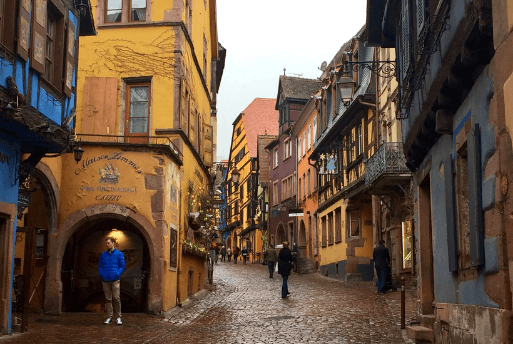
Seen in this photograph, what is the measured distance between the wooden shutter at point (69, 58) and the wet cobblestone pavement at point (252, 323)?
454 centimetres

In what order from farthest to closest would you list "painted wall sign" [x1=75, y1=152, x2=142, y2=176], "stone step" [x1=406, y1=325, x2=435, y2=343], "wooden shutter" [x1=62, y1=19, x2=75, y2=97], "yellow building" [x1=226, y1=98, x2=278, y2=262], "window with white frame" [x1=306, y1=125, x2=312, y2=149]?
"yellow building" [x1=226, y1=98, x2=278, y2=262] < "window with white frame" [x1=306, y1=125, x2=312, y2=149] < "painted wall sign" [x1=75, y1=152, x2=142, y2=176] < "wooden shutter" [x1=62, y1=19, x2=75, y2=97] < "stone step" [x1=406, y1=325, x2=435, y2=343]

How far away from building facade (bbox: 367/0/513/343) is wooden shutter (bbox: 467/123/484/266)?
1 centimetres

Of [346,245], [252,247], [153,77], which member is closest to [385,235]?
[346,245]

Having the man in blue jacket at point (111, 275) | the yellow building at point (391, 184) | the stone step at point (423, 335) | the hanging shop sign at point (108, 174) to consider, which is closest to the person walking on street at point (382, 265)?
the yellow building at point (391, 184)

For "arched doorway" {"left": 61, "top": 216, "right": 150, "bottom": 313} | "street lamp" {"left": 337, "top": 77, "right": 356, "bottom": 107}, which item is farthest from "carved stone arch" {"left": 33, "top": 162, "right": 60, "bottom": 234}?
"street lamp" {"left": 337, "top": 77, "right": 356, "bottom": 107}

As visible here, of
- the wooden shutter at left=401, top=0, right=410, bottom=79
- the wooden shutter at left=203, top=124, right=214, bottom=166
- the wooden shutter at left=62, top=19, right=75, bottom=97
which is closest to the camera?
the wooden shutter at left=401, top=0, right=410, bottom=79

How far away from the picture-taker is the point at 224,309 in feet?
60.3

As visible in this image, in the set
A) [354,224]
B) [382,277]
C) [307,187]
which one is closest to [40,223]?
[382,277]

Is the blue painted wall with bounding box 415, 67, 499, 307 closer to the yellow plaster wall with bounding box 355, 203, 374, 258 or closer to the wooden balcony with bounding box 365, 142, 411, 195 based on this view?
the wooden balcony with bounding box 365, 142, 411, 195

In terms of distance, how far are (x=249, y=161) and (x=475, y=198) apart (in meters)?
59.0

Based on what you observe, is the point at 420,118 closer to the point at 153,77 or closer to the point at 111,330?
the point at 111,330

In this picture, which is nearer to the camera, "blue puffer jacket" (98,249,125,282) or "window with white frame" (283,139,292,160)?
"blue puffer jacket" (98,249,125,282)

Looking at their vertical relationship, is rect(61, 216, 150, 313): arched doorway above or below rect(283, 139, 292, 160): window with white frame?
below

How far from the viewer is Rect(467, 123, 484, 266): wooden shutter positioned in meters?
7.55
